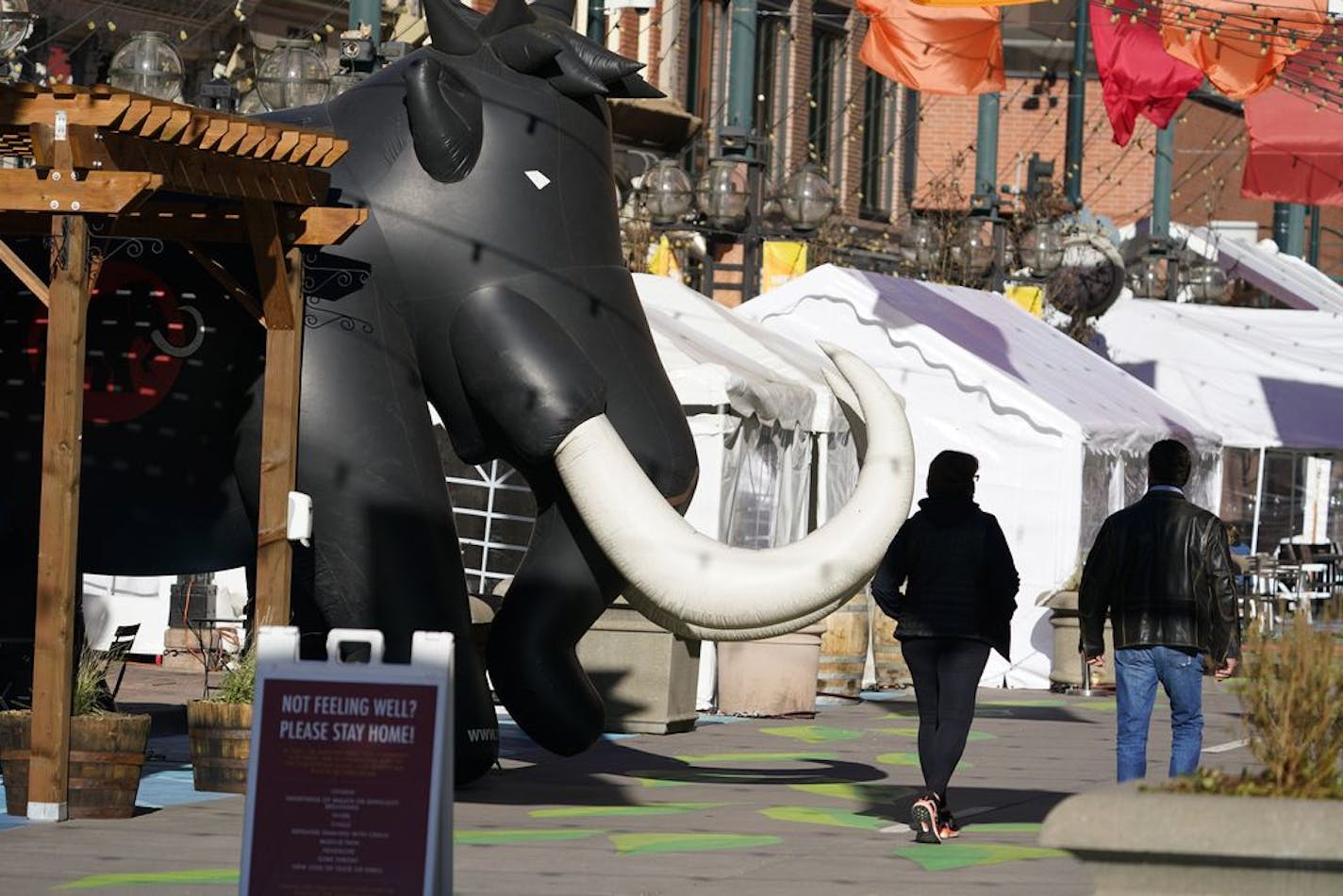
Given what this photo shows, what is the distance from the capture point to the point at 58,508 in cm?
958

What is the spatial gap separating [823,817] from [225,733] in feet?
8.01

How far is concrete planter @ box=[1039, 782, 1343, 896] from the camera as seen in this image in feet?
19.8

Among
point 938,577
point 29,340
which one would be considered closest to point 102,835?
point 29,340

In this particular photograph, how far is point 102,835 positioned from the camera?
31.0 ft

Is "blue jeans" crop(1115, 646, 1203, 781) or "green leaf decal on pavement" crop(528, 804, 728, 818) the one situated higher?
"blue jeans" crop(1115, 646, 1203, 781)

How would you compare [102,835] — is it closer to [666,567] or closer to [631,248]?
[666,567]

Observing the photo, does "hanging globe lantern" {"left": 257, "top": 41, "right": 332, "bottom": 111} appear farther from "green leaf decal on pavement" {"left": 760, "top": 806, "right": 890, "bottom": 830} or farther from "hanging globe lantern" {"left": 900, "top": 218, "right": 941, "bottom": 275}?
"hanging globe lantern" {"left": 900, "top": 218, "right": 941, "bottom": 275}

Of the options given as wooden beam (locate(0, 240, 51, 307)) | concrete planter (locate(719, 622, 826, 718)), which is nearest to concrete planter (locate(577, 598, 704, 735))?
concrete planter (locate(719, 622, 826, 718))

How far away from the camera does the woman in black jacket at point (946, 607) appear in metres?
10.0

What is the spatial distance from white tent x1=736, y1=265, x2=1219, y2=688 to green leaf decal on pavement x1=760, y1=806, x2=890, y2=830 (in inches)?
341

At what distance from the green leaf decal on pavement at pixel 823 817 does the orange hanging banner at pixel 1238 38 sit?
257 inches

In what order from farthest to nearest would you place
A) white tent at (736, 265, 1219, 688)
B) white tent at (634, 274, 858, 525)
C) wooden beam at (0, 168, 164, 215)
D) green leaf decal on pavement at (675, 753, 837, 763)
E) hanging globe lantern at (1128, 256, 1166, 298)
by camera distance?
hanging globe lantern at (1128, 256, 1166, 298), white tent at (736, 265, 1219, 688), white tent at (634, 274, 858, 525), green leaf decal on pavement at (675, 753, 837, 763), wooden beam at (0, 168, 164, 215)

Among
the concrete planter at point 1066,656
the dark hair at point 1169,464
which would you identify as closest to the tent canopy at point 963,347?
the concrete planter at point 1066,656

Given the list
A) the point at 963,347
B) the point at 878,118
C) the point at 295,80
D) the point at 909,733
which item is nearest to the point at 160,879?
the point at 909,733
